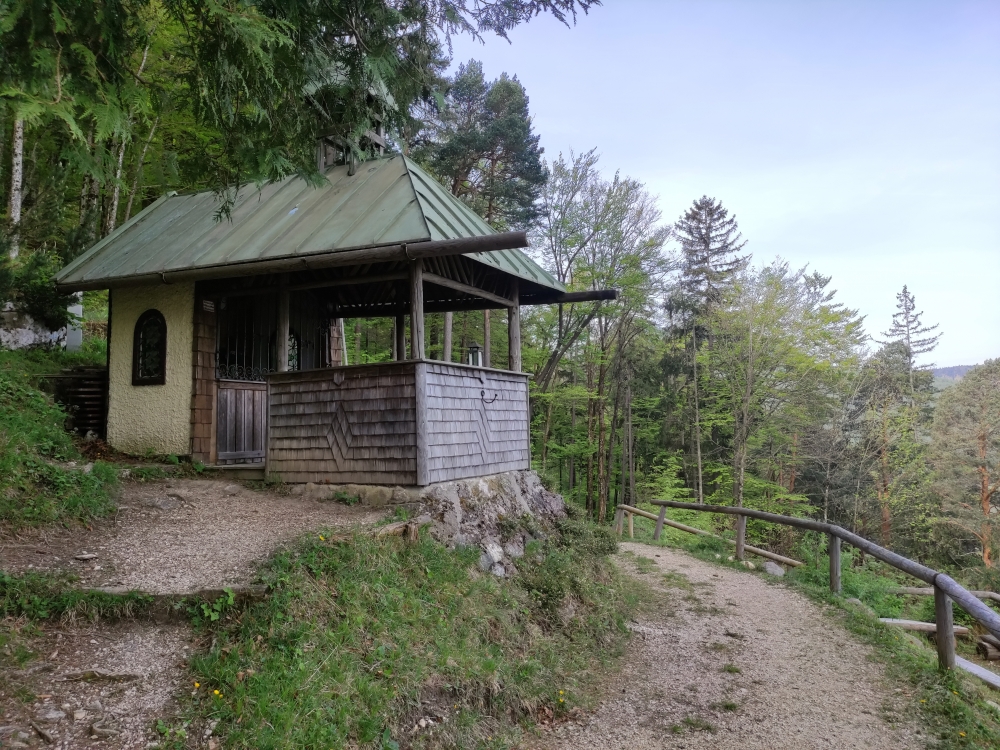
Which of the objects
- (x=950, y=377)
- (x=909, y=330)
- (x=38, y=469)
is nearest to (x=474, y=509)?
(x=38, y=469)

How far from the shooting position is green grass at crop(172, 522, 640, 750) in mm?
3709

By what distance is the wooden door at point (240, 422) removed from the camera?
9.33 meters

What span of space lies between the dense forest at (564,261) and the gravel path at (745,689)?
3.99 m

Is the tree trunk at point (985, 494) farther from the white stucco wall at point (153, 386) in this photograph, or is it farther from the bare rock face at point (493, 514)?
the white stucco wall at point (153, 386)

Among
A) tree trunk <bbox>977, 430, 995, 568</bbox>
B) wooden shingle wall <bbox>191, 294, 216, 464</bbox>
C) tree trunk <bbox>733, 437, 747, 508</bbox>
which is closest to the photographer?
wooden shingle wall <bbox>191, 294, 216, 464</bbox>

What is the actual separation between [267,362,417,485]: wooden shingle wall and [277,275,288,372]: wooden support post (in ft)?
0.90

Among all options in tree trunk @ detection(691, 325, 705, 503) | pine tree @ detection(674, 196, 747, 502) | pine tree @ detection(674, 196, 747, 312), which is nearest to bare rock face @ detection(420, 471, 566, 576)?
tree trunk @ detection(691, 325, 705, 503)

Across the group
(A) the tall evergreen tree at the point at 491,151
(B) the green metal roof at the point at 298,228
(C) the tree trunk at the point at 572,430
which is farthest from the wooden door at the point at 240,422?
(C) the tree trunk at the point at 572,430

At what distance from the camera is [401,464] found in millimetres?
7137

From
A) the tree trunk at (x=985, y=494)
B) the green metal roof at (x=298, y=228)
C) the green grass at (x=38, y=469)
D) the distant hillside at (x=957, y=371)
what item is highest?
the green metal roof at (x=298, y=228)

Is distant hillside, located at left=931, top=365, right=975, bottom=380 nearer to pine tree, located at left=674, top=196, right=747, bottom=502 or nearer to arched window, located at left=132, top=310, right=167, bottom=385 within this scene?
pine tree, located at left=674, top=196, right=747, bottom=502

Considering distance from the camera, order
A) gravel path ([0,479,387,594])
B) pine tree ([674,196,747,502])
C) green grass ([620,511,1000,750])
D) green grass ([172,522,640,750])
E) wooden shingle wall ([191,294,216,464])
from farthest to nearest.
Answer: pine tree ([674,196,747,502]), wooden shingle wall ([191,294,216,464]), green grass ([620,511,1000,750]), gravel path ([0,479,387,594]), green grass ([172,522,640,750])

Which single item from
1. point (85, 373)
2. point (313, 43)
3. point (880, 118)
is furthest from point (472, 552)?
point (880, 118)

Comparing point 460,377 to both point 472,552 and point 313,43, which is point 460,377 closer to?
point 472,552
